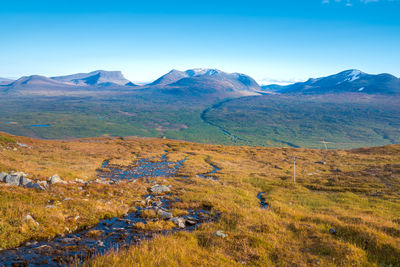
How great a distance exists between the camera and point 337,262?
8.86 meters

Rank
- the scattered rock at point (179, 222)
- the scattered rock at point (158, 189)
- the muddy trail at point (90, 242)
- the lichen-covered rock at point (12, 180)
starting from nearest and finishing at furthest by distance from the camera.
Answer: the muddy trail at point (90, 242)
the scattered rock at point (179, 222)
the lichen-covered rock at point (12, 180)
the scattered rock at point (158, 189)

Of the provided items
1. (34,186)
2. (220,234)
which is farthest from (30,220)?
(220,234)

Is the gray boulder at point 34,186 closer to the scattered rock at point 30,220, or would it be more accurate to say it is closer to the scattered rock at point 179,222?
the scattered rock at point 30,220

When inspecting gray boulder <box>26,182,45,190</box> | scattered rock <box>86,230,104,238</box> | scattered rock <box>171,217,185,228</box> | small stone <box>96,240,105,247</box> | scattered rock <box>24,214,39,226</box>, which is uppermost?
scattered rock <box>24,214,39,226</box>

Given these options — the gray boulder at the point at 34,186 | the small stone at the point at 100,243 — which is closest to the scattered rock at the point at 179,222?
the small stone at the point at 100,243

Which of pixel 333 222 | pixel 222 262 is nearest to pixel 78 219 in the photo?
pixel 222 262

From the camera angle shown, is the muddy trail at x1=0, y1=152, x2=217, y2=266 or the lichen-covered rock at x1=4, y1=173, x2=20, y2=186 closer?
the muddy trail at x1=0, y1=152, x2=217, y2=266

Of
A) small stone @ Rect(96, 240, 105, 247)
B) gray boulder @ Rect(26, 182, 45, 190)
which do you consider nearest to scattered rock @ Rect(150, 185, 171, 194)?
gray boulder @ Rect(26, 182, 45, 190)

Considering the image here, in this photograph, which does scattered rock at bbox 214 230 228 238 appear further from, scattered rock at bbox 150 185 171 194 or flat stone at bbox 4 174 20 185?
flat stone at bbox 4 174 20 185

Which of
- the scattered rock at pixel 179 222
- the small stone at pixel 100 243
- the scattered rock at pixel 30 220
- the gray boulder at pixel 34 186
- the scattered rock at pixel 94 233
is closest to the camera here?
the small stone at pixel 100 243

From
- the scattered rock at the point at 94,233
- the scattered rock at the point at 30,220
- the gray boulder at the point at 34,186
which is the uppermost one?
the scattered rock at the point at 30,220

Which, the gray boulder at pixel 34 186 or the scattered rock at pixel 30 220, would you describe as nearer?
the scattered rock at pixel 30 220

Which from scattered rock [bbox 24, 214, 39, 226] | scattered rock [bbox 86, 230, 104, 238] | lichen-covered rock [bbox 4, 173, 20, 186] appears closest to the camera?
scattered rock [bbox 24, 214, 39, 226]

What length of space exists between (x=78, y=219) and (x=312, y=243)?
12.6 m
